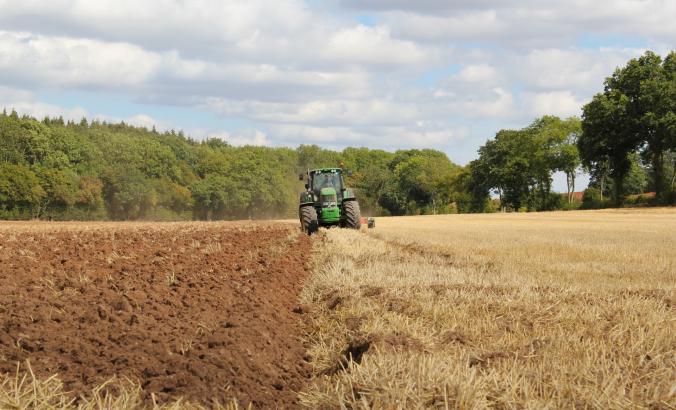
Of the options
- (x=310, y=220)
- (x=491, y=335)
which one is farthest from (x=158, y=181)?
(x=491, y=335)

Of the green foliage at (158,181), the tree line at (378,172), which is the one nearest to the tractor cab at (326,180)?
the tree line at (378,172)

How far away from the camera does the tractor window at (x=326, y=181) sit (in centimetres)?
2695

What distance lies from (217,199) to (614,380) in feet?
335

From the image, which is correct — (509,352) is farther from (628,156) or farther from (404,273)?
(628,156)

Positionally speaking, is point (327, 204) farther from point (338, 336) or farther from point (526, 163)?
point (526, 163)

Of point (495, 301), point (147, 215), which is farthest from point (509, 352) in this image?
point (147, 215)

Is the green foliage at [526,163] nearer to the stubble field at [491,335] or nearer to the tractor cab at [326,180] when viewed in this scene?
the tractor cab at [326,180]

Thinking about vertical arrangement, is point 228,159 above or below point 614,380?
above

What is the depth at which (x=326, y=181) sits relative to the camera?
1064 inches

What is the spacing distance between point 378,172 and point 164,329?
368 ft

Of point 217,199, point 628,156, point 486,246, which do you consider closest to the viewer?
point 486,246

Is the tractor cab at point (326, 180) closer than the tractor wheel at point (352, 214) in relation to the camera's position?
No

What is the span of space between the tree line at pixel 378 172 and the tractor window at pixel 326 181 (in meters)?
37.3

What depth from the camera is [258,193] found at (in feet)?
358
